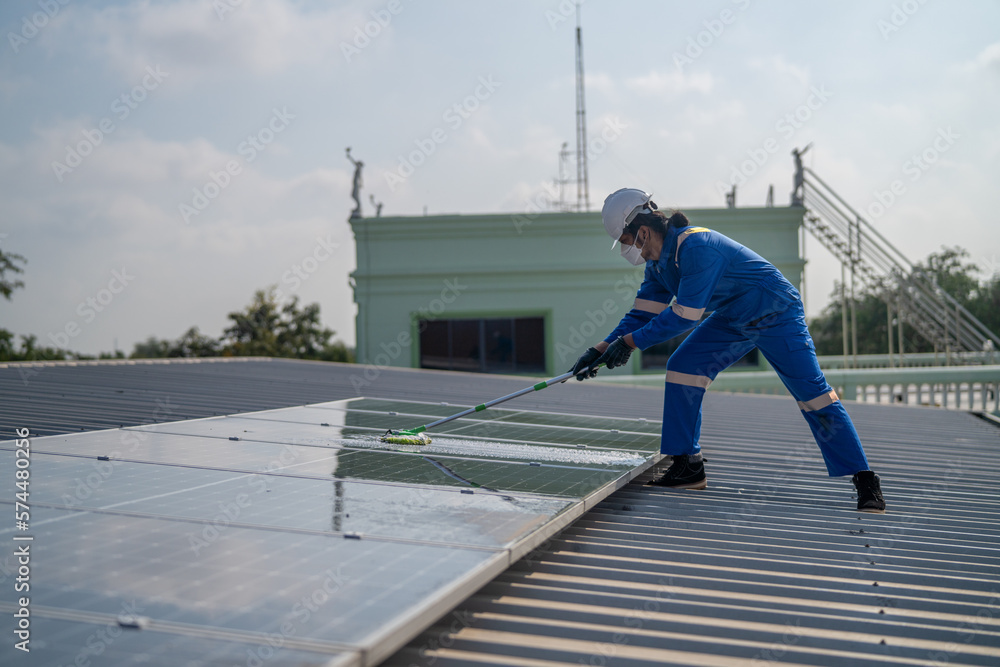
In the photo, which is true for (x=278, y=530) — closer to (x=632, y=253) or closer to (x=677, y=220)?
(x=632, y=253)

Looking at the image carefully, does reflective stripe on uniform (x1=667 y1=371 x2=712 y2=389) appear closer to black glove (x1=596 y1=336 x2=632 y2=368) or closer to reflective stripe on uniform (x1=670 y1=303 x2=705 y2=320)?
black glove (x1=596 y1=336 x2=632 y2=368)

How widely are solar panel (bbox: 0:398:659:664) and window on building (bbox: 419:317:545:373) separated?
59.6 feet

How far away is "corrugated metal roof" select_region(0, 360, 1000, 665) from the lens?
2314 millimetres

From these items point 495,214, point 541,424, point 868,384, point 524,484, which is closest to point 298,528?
point 524,484

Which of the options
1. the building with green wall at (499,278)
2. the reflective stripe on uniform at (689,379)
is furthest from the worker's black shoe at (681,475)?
the building with green wall at (499,278)

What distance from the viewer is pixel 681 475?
14.5 feet

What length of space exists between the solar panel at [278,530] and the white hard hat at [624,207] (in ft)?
4.29

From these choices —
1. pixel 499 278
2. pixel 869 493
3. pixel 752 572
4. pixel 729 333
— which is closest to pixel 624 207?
pixel 729 333

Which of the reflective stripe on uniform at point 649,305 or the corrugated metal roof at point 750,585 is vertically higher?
the reflective stripe on uniform at point 649,305

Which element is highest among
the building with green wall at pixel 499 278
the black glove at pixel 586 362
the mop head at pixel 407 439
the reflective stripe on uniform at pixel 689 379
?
the building with green wall at pixel 499 278

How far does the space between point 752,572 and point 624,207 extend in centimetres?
226

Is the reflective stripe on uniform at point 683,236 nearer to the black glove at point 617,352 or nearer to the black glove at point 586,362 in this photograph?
the black glove at point 617,352

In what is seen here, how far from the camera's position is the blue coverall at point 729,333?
4340mm

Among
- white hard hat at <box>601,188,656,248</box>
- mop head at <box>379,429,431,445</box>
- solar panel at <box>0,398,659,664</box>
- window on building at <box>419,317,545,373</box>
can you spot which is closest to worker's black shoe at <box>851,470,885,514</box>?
solar panel at <box>0,398,659,664</box>
